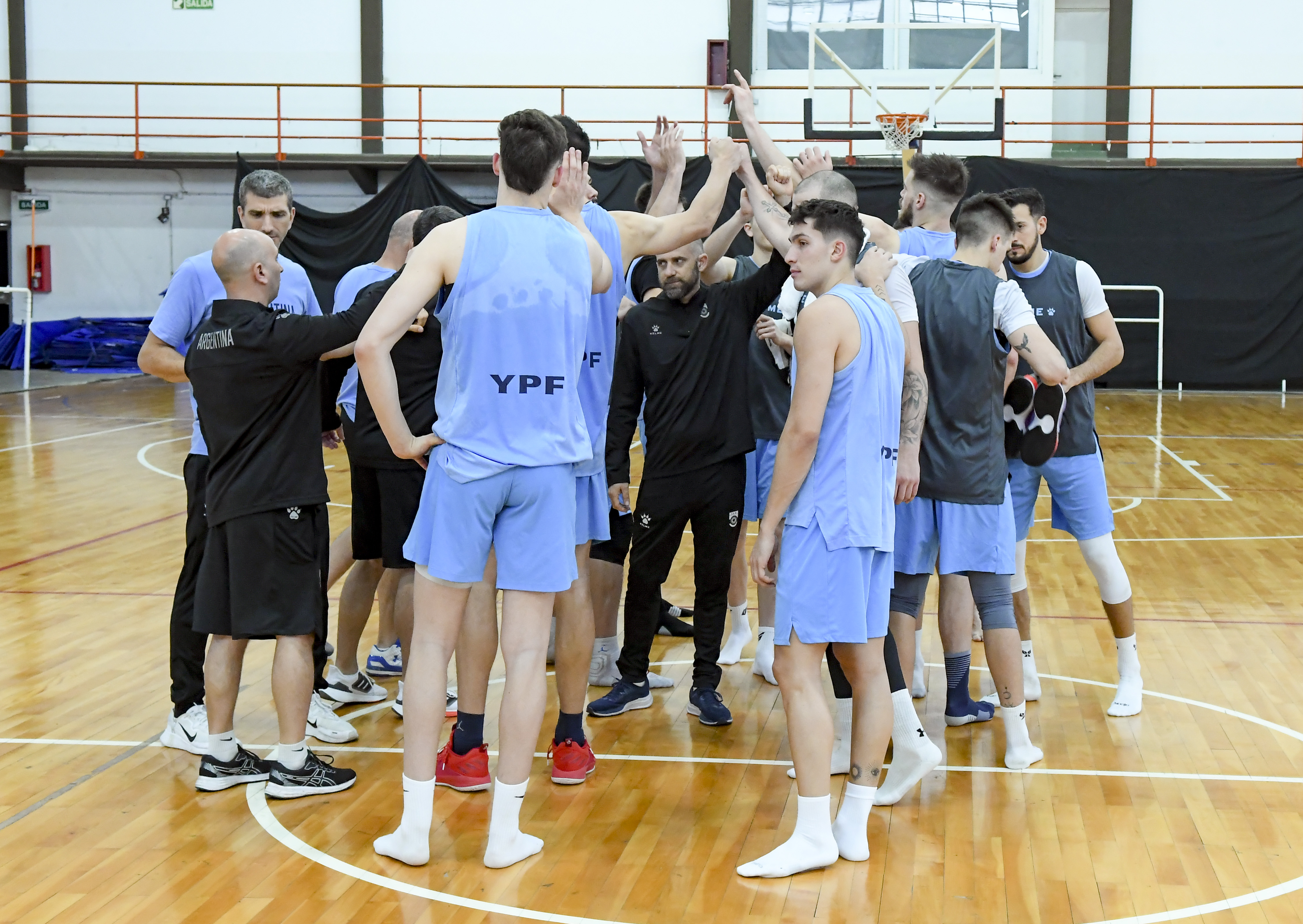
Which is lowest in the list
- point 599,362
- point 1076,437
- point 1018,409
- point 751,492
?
point 751,492

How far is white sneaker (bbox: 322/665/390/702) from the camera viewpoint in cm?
489

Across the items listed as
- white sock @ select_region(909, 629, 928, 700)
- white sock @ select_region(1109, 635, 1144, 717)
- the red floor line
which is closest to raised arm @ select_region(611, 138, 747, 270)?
white sock @ select_region(909, 629, 928, 700)

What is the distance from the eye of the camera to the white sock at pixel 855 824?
352 centimetres

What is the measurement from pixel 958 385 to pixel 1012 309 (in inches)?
11.3

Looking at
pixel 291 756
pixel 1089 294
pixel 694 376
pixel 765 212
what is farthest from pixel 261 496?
pixel 1089 294

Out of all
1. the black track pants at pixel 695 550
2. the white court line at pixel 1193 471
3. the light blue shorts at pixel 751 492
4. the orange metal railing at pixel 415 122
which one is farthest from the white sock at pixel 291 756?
the orange metal railing at pixel 415 122

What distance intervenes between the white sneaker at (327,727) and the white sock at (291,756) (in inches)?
16.1

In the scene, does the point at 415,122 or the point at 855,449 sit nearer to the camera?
the point at 855,449

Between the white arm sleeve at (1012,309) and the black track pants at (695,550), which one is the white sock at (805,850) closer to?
the black track pants at (695,550)

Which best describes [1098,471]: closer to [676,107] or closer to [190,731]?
[190,731]

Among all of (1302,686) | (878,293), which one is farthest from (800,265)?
(1302,686)

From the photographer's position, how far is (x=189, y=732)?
440 cm

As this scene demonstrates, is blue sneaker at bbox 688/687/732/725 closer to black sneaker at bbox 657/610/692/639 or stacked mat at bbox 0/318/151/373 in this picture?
black sneaker at bbox 657/610/692/639

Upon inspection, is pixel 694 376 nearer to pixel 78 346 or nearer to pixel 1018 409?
pixel 1018 409
